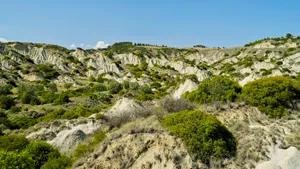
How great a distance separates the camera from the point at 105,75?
75.9m

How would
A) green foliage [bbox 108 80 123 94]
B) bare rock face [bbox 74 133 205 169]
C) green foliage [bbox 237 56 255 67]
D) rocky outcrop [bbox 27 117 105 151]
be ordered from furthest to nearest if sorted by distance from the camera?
green foliage [bbox 237 56 255 67] < green foliage [bbox 108 80 123 94] < rocky outcrop [bbox 27 117 105 151] < bare rock face [bbox 74 133 205 169]

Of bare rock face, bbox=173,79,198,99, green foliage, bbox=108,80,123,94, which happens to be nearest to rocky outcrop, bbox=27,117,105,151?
bare rock face, bbox=173,79,198,99

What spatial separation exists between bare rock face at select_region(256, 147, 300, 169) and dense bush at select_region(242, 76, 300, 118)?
6.61m

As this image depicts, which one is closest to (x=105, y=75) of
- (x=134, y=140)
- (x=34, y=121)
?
(x=34, y=121)

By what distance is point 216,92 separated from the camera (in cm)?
2075

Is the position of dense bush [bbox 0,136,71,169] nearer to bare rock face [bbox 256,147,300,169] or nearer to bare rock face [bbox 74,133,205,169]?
bare rock face [bbox 74,133,205,169]

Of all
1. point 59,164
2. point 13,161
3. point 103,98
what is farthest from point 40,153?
point 103,98

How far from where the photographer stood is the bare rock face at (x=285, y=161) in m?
9.93

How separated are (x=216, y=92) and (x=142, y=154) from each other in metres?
11.7

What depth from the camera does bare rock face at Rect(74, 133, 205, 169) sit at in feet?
33.2

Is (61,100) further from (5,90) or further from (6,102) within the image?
(5,90)

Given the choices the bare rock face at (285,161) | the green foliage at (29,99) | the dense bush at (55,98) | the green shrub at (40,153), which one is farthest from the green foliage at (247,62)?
the green shrub at (40,153)

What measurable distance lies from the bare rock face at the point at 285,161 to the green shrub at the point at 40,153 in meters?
9.63

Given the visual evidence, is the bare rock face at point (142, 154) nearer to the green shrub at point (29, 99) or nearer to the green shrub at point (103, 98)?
the green shrub at point (103, 98)
